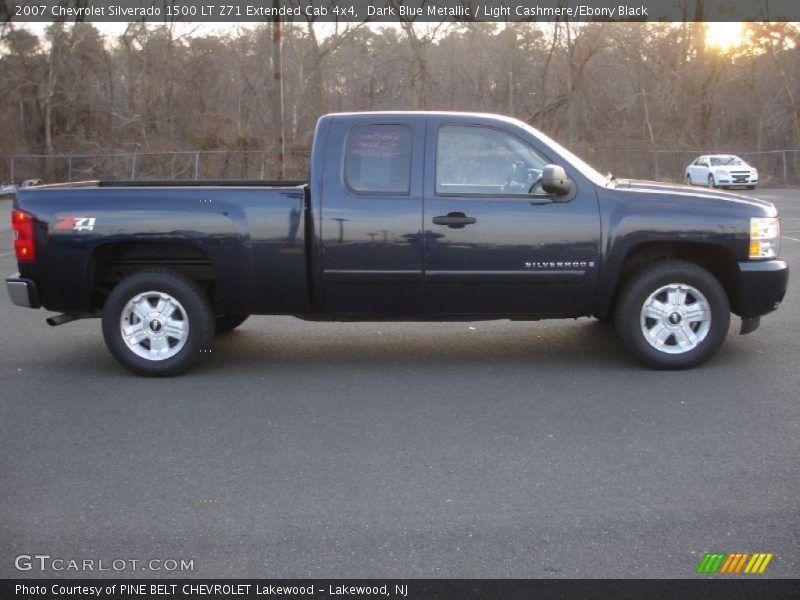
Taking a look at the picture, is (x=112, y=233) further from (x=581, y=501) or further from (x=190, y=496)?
(x=581, y=501)

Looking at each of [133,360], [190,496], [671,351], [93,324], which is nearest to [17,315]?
[93,324]

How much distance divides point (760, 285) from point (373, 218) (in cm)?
293

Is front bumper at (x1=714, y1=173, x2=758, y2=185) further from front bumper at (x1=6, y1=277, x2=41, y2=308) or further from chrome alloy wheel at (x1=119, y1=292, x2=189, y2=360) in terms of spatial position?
front bumper at (x1=6, y1=277, x2=41, y2=308)

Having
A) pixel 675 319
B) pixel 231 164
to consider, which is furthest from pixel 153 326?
pixel 231 164

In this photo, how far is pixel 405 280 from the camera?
655 cm

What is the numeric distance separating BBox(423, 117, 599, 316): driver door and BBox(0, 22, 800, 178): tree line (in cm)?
3120

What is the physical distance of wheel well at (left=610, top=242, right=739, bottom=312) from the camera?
6734 millimetres

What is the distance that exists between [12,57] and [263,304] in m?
43.1

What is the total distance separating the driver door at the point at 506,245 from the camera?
649 cm

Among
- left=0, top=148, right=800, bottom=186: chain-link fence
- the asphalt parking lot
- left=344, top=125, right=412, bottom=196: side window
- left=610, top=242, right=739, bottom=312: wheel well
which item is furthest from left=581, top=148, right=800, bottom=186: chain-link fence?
left=344, top=125, right=412, bottom=196: side window

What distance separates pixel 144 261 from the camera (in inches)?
273

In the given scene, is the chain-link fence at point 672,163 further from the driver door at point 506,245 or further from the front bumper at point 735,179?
the driver door at point 506,245

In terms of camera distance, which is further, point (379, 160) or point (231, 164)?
point (231, 164)

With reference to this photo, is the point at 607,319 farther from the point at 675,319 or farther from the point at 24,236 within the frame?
the point at 24,236
